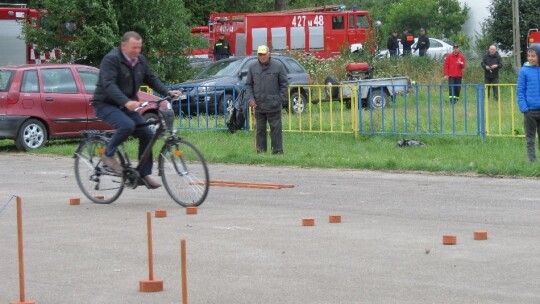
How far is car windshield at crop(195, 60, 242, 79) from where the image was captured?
27.9 m

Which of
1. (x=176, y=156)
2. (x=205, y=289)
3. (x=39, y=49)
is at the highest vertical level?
(x=39, y=49)

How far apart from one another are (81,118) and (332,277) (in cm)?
1337

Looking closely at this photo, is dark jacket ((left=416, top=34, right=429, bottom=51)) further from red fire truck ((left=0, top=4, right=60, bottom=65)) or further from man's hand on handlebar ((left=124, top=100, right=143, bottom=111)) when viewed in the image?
man's hand on handlebar ((left=124, top=100, right=143, bottom=111))

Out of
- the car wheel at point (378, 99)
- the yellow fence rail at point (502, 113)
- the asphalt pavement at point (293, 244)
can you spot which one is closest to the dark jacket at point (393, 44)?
the car wheel at point (378, 99)

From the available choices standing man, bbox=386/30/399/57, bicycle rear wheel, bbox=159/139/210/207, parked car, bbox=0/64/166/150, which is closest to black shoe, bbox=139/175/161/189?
bicycle rear wheel, bbox=159/139/210/207

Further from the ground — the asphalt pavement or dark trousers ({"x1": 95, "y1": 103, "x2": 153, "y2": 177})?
dark trousers ({"x1": 95, "y1": 103, "x2": 153, "y2": 177})

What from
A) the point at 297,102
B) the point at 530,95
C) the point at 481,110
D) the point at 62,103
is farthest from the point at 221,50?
the point at 530,95

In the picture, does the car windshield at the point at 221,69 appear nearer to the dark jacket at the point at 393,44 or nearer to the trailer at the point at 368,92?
the trailer at the point at 368,92

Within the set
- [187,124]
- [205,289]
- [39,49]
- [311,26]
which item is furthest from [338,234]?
[311,26]

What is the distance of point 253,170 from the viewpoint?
1695 cm

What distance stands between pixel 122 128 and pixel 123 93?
0.37 m

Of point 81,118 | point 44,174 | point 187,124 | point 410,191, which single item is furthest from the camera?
point 187,124

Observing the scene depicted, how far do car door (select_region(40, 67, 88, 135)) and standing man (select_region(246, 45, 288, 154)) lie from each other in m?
3.89

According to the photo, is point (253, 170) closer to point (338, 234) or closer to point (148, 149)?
point (148, 149)
